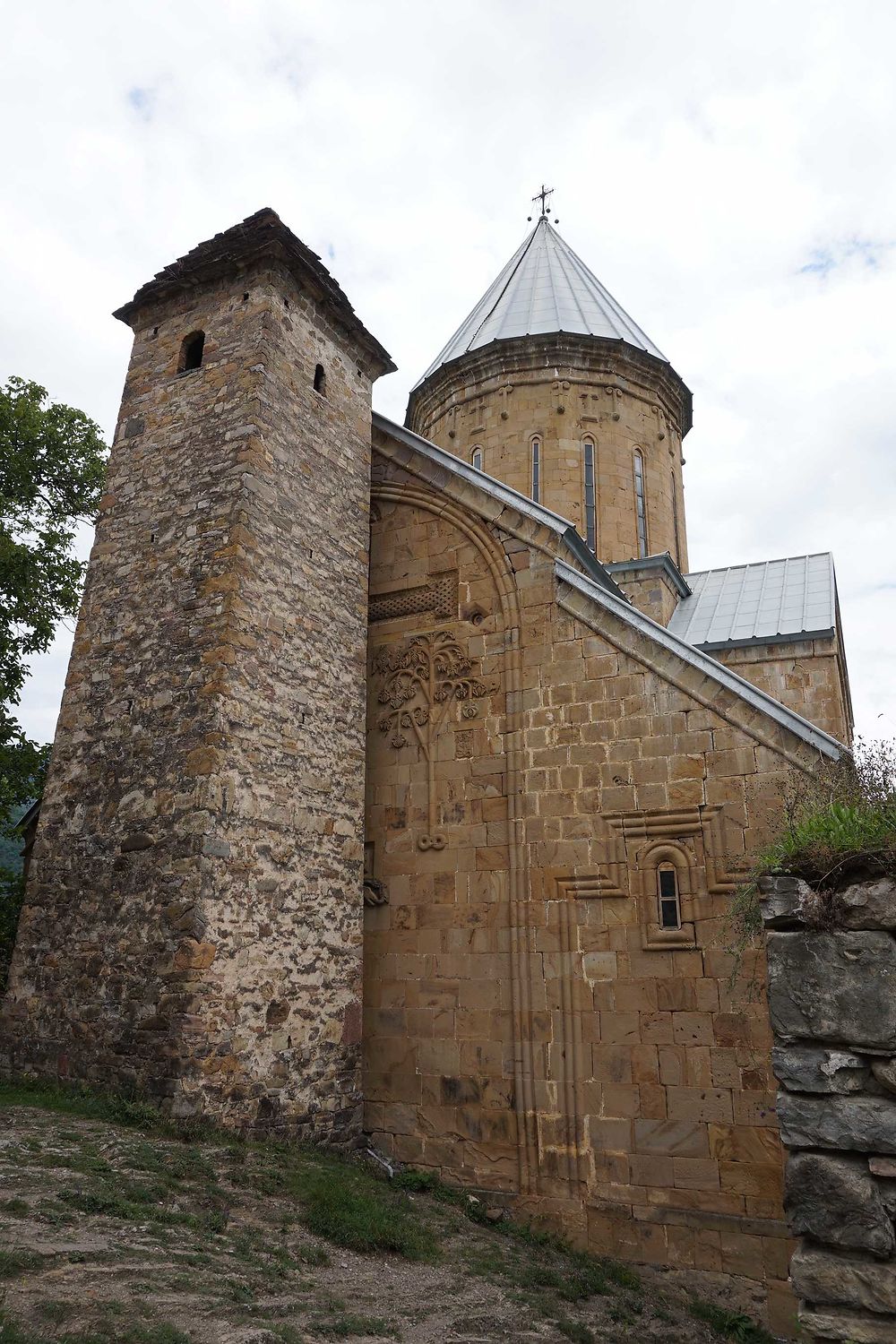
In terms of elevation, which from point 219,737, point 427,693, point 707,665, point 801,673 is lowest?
point 219,737

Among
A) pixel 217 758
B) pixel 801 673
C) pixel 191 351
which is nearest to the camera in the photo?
pixel 217 758

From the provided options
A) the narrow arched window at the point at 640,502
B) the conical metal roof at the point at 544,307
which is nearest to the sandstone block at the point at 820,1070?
the narrow arched window at the point at 640,502

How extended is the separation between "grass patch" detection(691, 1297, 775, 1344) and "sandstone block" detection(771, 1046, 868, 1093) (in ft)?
12.5

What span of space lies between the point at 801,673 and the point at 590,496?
4521mm

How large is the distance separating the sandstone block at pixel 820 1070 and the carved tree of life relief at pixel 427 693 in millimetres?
5219

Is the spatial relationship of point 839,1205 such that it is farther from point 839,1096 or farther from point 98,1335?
point 98,1335

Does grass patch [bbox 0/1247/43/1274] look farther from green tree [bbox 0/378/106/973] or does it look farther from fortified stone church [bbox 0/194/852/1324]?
green tree [bbox 0/378/106/973]

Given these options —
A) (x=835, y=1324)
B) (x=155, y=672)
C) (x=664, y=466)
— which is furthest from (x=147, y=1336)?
(x=664, y=466)

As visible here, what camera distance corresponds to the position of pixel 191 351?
31.9ft

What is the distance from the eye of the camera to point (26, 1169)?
529cm

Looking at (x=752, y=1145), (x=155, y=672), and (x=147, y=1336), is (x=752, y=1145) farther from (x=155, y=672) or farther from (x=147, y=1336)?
(x=155, y=672)

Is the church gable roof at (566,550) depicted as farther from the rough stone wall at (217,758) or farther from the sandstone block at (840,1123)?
the sandstone block at (840,1123)

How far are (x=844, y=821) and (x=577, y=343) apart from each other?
1265 centimetres

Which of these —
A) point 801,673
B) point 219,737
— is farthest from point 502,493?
point 801,673
